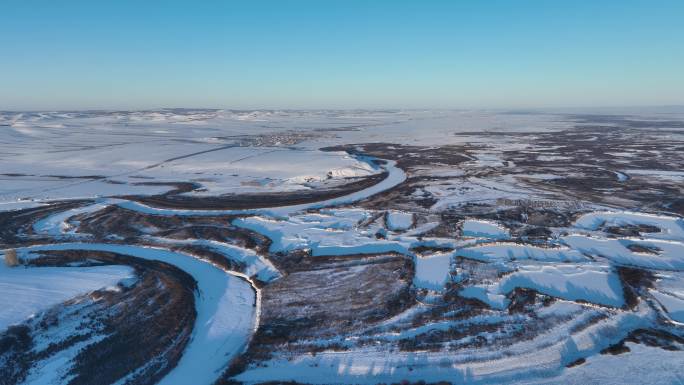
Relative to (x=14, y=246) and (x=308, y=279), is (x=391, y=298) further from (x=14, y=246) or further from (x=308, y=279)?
(x=14, y=246)

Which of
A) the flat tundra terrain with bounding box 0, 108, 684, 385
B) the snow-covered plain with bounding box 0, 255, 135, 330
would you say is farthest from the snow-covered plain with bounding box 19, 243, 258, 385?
the snow-covered plain with bounding box 0, 255, 135, 330

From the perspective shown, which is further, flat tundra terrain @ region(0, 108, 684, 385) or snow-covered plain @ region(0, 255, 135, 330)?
snow-covered plain @ region(0, 255, 135, 330)

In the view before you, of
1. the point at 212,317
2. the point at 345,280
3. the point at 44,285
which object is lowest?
the point at 212,317

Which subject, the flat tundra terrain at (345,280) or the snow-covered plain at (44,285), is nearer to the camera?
the flat tundra terrain at (345,280)

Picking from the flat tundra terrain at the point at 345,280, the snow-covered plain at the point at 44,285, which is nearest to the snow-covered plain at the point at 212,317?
the flat tundra terrain at the point at 345,280

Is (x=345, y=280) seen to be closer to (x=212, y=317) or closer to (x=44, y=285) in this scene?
(x=212, y=317)

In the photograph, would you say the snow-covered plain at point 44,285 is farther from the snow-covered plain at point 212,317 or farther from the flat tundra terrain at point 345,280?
the snow-covered plain at point 212,317

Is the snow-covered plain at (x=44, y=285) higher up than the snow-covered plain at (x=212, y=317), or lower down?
higher up

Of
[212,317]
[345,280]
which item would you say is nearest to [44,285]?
[212,317]

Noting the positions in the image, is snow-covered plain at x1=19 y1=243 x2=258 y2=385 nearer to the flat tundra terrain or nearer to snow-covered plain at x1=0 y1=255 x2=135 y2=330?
the flat tundra terrain
